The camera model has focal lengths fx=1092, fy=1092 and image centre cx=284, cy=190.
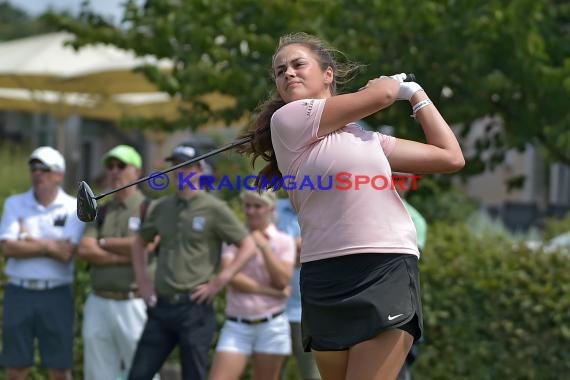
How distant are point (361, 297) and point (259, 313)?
3334mm

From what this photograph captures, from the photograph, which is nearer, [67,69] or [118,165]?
[118,165]

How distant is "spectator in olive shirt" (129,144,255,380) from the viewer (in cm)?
691

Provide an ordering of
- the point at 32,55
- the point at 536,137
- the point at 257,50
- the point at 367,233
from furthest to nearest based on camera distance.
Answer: the point at 32,55, the point at 536,137, the point at 257,50, the point at 367,233

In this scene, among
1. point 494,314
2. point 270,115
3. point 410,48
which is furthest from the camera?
point 410,48

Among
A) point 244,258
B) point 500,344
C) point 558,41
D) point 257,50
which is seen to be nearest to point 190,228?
point 244,258

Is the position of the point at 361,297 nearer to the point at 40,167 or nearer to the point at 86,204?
the point at 86,204

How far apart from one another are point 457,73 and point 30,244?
431cm

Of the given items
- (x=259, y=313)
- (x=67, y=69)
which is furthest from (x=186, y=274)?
(x=67, y=69)

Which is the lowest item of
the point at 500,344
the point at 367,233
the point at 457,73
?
the point at 500,344

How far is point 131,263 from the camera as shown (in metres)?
7.45

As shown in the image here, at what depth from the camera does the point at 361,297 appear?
384 cm

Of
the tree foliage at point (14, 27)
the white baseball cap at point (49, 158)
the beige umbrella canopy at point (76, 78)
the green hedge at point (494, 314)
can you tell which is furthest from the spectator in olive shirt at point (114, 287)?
the tree foliage at point (14, 27)

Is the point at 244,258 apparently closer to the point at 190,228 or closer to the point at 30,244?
the point at 190,228

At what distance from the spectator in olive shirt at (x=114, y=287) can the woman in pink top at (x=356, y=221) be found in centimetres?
362
